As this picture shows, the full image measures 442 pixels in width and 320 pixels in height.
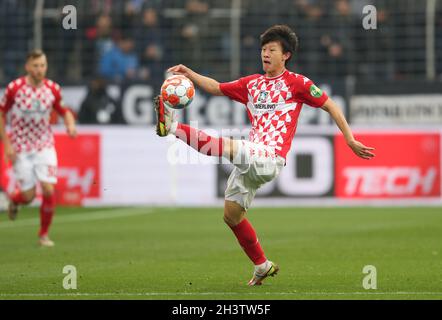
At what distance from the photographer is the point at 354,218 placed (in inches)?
683

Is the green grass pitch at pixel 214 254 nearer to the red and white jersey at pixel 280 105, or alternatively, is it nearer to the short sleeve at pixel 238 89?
the red and white jersey at pixel 280 105

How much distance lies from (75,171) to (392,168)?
230 inches

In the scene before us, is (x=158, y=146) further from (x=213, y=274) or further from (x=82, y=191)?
(x=213, y=274)

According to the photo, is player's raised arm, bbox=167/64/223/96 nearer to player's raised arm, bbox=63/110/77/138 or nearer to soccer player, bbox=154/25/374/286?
soccer player, bbox=154/25/374/286

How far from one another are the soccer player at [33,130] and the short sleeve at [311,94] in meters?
5.21

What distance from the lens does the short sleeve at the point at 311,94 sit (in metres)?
9.16

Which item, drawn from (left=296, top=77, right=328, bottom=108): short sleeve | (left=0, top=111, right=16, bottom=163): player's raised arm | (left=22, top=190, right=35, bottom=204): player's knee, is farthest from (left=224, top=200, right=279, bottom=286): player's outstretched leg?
(left=22, top=190, right=35, bottom=204): player's knee

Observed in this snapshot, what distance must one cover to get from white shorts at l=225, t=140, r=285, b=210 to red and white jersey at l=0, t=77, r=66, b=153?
5.33m

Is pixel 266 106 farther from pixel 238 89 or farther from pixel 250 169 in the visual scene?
pixel 250 169

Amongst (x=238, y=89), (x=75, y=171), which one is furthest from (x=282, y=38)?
(x=75, y=171)

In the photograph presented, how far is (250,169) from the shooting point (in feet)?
29.1

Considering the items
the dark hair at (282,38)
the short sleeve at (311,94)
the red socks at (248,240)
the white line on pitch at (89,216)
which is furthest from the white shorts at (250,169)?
the white line on pitch at (89,216)
